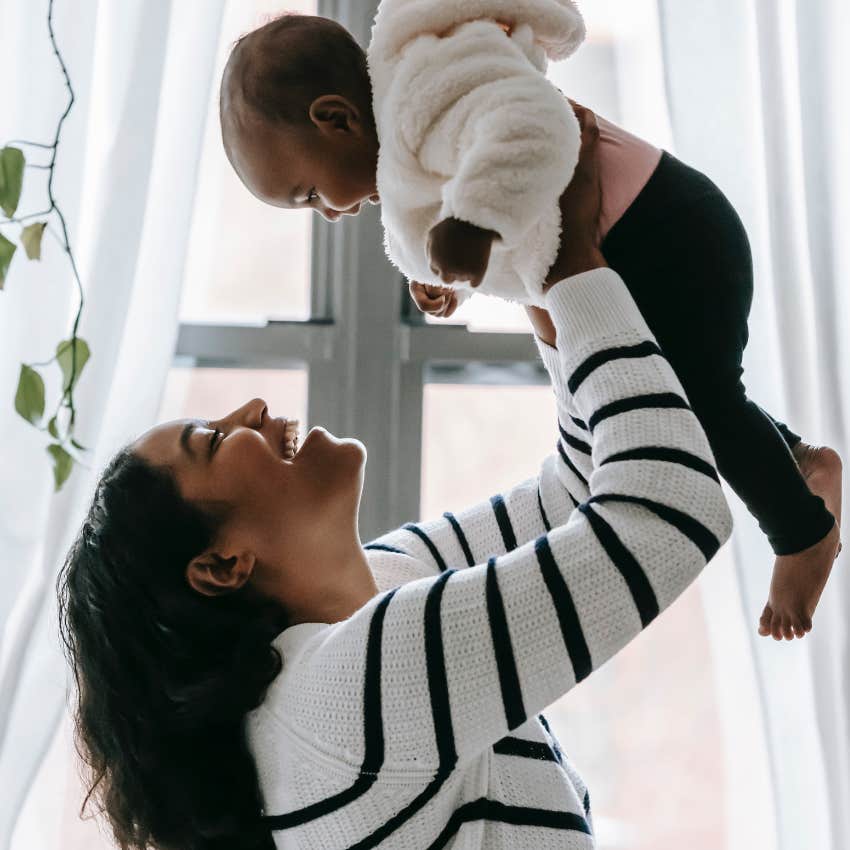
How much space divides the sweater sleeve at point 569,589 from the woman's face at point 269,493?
0.53 feet

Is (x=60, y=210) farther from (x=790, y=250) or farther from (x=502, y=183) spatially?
(x=790, y=250)

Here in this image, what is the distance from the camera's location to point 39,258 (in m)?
1.32

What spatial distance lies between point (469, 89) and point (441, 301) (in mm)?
266

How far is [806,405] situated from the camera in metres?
1.34

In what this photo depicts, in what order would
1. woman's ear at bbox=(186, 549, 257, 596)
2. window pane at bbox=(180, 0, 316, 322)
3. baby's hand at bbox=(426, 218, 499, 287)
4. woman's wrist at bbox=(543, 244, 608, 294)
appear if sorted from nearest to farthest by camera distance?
1. baby's hand at bbox=(426, 218, 499, 287)
2. woman's wrist at bbox=(543, 244, 608, 294)
3. woman's ear at bbox=(186, 549, 257, 596)
4. window pane at bbox=(180, 0, 316, 322)

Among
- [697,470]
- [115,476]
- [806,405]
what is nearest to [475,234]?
[697,470]

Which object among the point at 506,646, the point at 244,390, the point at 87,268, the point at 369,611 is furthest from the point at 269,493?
the point at 244,390

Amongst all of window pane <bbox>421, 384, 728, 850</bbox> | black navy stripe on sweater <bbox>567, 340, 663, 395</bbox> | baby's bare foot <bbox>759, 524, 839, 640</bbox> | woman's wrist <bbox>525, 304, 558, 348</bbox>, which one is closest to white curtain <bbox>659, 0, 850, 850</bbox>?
window pane <bbox>421, 384, 728, 850</bbox>

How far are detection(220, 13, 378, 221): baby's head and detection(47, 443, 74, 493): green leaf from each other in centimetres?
59

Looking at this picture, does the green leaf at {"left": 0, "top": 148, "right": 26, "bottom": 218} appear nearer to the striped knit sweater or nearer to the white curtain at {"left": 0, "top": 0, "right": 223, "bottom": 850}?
the white curtain at {"left": 0, "top": 0, "right": 223, "bottom": 850}

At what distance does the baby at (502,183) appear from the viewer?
0.71 metres

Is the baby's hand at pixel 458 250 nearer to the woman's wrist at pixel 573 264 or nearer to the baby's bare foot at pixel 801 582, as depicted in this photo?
the woman's wrist at pixel 573 264

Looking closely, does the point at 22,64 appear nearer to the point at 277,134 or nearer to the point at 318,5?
the point at 318,5

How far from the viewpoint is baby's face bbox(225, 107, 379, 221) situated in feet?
2.88
